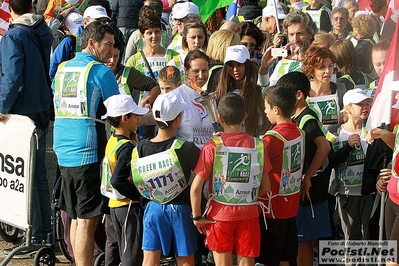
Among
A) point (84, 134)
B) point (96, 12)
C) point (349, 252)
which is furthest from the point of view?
point (96, 12)

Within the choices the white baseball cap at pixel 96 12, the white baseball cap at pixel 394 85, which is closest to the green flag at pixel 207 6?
the white baseball cap at pixel 96 12

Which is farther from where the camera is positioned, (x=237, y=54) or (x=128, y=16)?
(x=128, y=16)

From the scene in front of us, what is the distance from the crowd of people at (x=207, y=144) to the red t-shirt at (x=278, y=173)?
0.01 meters

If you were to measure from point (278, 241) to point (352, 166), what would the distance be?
111 centimetres

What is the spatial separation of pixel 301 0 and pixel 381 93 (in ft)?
20.8

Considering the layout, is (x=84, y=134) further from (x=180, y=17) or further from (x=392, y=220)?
(x=180, y=17)

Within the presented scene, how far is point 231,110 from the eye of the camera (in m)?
5.86

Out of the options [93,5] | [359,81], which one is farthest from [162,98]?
[93,5]

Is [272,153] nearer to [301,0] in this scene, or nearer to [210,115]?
[210,115]

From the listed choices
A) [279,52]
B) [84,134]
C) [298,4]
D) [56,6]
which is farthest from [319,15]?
[84,134]

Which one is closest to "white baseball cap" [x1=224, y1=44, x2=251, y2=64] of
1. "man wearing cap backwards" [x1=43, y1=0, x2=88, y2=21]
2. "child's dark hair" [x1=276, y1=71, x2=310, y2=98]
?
"child's dark hair" [x1=276, y1=71, x2=310, y2=98]

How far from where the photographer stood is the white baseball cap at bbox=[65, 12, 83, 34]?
1076 cm

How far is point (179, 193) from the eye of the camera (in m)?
5.93

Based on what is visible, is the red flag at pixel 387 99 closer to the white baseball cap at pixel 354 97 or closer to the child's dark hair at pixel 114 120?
the white baseball cap at pixel 354 97
